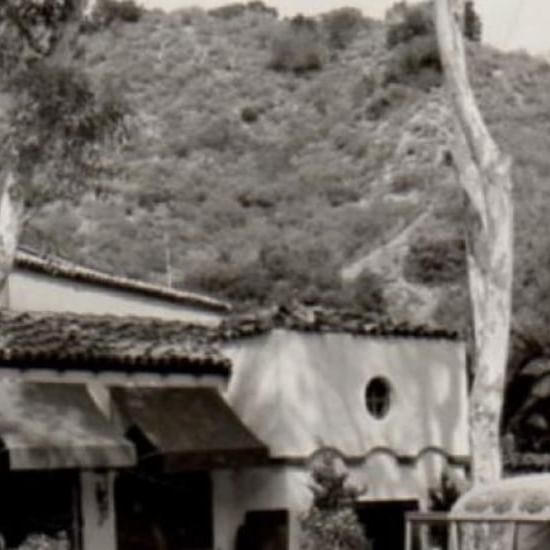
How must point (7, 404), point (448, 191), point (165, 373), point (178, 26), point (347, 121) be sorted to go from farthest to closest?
point (178, 26) < point (347, 121) < point (448, 191) < point (165, 373) < point (7, 404)

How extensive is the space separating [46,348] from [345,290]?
2175cm

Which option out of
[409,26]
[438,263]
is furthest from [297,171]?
[438,263]

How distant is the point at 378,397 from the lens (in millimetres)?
27391

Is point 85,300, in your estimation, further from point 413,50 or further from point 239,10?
point 239,10

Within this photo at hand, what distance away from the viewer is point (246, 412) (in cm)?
2645

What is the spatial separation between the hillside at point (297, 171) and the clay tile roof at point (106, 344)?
314 inches

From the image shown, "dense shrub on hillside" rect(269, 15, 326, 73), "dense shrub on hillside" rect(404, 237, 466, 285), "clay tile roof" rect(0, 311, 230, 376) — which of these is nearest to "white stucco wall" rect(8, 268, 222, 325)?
"clay tile roof" rect(0, 311, 230, 376)

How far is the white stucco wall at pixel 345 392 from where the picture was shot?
1027 inches

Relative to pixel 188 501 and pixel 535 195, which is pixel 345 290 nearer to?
pixel 535 195

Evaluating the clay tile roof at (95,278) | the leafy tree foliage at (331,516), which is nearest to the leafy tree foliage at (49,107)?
the leafy tree foliage at (331,516)

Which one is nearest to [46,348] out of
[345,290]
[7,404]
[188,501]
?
[7,404]

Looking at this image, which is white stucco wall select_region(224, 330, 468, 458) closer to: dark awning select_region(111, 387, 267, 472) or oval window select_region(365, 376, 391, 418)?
oval window select_region(365, 376, 391, 418)

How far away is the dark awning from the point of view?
24641mm

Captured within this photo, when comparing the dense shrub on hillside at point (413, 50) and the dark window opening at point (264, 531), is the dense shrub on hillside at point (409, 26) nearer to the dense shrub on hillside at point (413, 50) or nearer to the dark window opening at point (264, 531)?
the dense shrub on hillside at point (413, 50)
